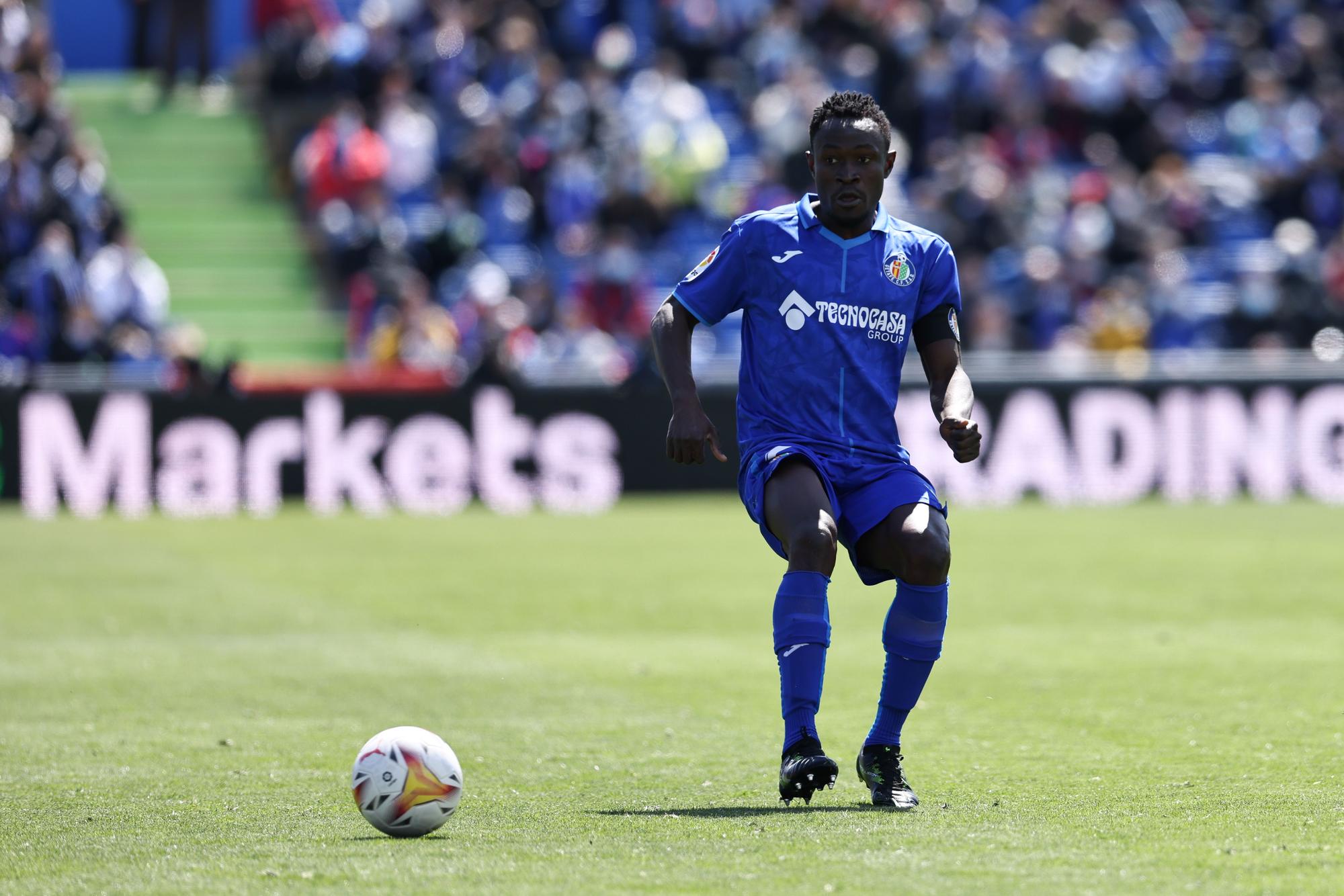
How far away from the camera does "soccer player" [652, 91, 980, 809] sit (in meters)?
6.56

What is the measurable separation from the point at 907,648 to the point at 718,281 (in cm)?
135

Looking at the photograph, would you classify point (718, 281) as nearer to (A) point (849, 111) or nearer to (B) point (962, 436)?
(A) point (849, 111)

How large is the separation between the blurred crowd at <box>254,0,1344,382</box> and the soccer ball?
15430 mm

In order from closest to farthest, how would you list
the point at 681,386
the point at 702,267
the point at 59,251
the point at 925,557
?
the point at 925,557, the point at 681,386, the point at 702,267, the point at 59,251

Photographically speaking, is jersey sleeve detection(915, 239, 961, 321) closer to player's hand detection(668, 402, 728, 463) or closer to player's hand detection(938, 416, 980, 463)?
player's hand detection(938, 416, 980, 463)

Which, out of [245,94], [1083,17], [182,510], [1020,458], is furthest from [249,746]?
[1083,17]

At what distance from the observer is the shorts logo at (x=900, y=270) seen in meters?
6.89

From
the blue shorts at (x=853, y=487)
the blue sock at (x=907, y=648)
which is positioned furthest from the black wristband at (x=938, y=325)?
the blue sock at (x=907, y=648)

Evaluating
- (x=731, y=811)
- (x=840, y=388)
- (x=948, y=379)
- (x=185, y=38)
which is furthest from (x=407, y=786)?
(x=185, y=38)

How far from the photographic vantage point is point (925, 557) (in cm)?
656

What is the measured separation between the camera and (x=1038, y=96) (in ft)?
96.3

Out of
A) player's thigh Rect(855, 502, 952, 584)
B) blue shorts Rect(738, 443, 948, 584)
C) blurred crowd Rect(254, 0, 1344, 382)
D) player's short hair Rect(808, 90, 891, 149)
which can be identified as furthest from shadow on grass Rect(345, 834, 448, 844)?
blurred crowd Rect(254, 0, 1344, 382)

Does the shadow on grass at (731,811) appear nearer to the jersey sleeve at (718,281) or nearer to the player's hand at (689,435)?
the player's hand at (689,435)

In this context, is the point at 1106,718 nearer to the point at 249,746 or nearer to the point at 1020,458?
the point at 249,746
